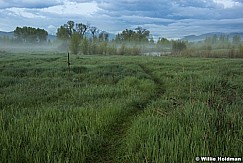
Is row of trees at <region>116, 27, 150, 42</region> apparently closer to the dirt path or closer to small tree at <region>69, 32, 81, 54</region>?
small tree at <region>69, 32, 81, 54</region>

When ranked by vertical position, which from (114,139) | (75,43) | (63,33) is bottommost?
(114,139)

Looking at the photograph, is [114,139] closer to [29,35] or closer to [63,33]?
[63,33]

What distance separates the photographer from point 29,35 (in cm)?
11694

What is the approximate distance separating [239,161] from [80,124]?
3749mm

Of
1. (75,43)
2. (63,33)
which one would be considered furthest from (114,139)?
(63,33)

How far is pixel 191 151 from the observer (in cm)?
391

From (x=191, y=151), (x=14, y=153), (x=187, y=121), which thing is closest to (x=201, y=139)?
(x=191, y=151)

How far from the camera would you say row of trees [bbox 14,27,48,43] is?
374ft

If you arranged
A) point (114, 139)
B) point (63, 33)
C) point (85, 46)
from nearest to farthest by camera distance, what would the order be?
point (114, 139), point (85, 46), point (63, 33)

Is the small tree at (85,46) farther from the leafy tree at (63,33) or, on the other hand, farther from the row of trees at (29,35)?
the row of trees at (29,35)

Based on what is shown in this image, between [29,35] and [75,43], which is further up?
[29,35]

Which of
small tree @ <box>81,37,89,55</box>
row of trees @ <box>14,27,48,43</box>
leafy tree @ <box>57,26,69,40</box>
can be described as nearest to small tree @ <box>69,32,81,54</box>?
small tree @ <box>81,37,89,55</box>

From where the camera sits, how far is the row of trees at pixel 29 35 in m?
114

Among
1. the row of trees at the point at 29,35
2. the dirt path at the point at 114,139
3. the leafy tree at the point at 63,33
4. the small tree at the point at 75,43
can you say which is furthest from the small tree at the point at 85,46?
the row of trees at the point at 29,35
